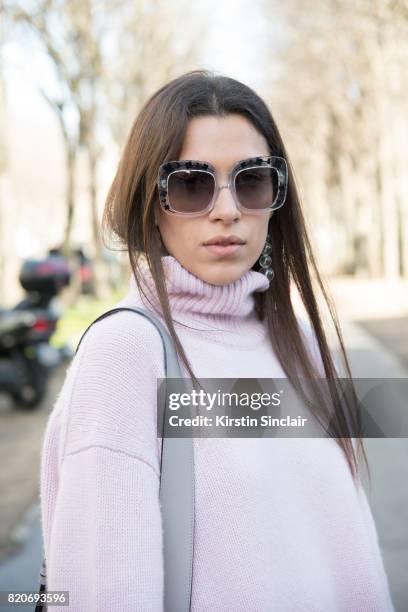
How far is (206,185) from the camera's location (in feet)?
4.98

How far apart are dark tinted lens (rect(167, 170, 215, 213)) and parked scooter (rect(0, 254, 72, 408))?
6012 millimetres

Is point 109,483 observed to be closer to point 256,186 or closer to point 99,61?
point 256,186

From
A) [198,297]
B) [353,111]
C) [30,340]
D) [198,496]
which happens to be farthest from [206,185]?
[353,111]

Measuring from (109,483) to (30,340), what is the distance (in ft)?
20.6

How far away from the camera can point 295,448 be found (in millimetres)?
1521

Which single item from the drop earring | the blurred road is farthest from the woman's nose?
the blurred road

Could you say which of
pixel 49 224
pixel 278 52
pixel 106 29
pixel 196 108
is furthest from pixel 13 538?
pixel 49 224

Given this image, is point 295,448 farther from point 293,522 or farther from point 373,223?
point 373,223

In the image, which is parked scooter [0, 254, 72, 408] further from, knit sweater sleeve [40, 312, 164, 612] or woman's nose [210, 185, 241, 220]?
knit sweater sleeve [40, 312, 164, 612]

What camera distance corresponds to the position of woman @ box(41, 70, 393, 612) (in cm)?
124

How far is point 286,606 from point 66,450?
0.49m

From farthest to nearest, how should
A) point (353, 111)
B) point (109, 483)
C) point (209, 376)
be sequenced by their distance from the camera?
point (353, 111) → point (209, 376) → point (109, 483)

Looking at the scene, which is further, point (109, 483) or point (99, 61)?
point (99, 61)

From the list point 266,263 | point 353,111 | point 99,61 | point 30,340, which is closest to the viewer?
point 266,263
